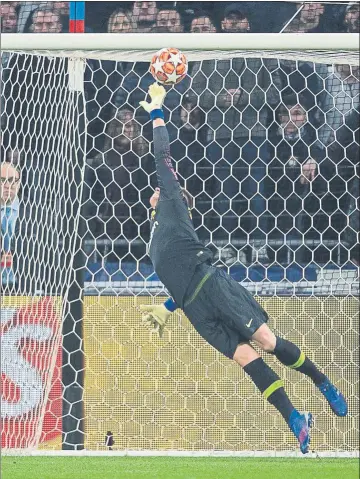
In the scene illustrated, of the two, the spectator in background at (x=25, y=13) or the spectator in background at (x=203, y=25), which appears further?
the spectator in background at (x=25, y=13)

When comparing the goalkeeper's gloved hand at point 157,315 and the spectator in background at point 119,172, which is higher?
the spectator in background at point 119,172

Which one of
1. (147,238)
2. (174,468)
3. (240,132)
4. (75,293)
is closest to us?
(174,468)

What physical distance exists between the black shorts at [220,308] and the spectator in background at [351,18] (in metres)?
2.01

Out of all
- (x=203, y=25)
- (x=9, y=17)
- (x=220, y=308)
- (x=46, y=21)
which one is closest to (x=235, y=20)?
(x=203, y=25)

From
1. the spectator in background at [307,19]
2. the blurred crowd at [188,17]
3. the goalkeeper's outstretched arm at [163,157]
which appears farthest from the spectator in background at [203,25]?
the goalkeeper's outstretched arm at [163,157]

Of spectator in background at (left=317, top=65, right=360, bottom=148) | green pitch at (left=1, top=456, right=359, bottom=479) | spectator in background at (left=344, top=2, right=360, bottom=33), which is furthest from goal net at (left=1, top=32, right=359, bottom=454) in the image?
green pitch at (left=1, top=456, right=359, bottom=479)

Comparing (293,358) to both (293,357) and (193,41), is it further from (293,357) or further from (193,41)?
(193,41)

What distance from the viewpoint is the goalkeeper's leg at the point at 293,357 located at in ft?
17.0

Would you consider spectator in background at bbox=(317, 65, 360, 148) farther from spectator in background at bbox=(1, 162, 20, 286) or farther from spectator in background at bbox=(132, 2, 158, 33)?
spectator in background at bbox=(1, 162, 20, 286)

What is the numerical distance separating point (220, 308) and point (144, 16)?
2204mm

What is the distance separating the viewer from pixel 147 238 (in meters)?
6.54

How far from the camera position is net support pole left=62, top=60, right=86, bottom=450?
243 inches

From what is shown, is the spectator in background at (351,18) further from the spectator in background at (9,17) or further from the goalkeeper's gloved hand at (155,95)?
the spectator in background at (9,17)

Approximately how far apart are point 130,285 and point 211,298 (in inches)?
46.2
